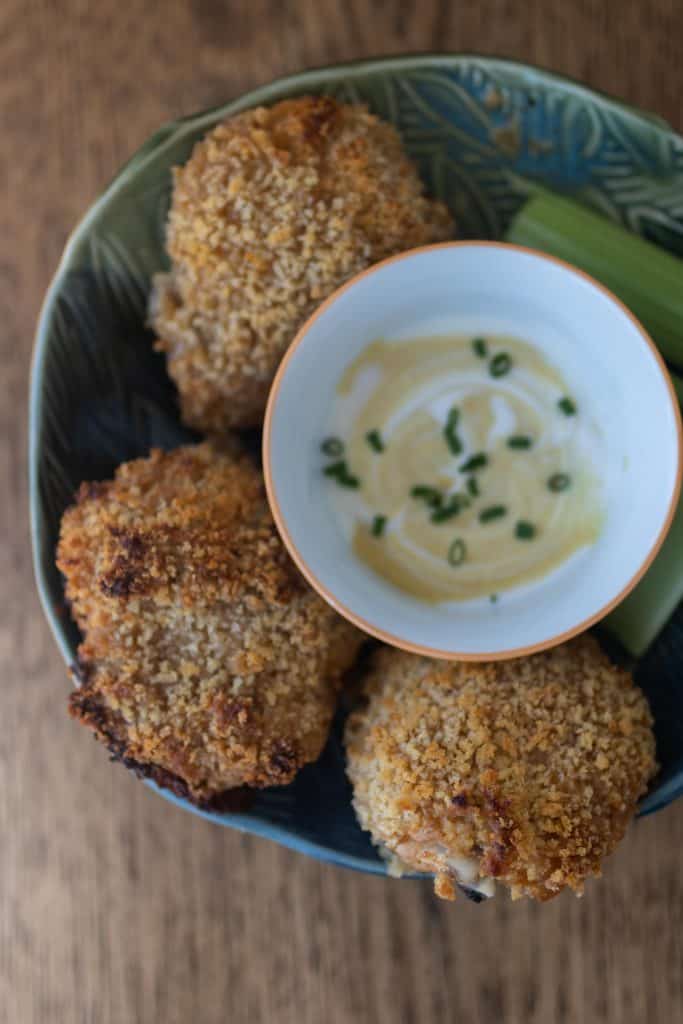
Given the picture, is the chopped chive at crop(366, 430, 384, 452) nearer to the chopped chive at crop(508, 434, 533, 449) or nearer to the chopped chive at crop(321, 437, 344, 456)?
the chopped chive at crop(321, 437, 344, 456)

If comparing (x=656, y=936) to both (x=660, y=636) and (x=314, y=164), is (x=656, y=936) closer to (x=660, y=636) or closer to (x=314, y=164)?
(x=660, y=636)

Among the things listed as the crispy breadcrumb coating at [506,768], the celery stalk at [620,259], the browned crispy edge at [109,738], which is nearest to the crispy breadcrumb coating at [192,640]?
the browned crispy edge at [109,738]

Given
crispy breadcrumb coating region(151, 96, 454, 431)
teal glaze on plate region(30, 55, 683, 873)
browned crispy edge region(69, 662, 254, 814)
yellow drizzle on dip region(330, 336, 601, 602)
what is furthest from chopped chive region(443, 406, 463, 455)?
browned crispy edge region(69, 662, 254, 814)

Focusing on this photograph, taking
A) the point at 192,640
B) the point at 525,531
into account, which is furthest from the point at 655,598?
the point at 192,640

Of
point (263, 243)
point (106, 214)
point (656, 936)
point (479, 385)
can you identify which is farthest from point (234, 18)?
point (656, 936)

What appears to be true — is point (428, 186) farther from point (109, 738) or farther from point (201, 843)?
point (201, 843)
